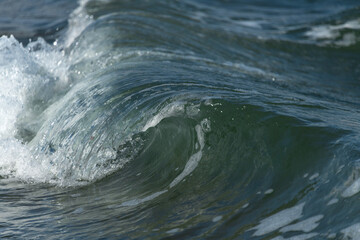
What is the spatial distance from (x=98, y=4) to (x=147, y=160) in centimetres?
614

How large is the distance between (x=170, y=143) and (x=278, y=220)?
1486 millimetres

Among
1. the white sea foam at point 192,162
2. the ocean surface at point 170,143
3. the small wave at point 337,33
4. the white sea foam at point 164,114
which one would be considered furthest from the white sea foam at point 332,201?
the small wave at point 337,33

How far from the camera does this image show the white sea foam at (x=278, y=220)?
3379mm

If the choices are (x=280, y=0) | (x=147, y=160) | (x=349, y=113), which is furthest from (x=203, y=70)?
(x=280, y=0)

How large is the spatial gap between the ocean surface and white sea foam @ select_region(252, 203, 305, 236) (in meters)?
0.01

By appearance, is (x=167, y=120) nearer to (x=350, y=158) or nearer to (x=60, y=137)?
(x=60, y=137)

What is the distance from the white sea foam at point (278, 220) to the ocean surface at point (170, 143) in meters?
Result: 0.01

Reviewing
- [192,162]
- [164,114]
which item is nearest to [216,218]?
[192,162]

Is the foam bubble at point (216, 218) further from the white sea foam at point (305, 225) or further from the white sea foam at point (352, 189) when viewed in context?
the white sea foam at point (352, 189)

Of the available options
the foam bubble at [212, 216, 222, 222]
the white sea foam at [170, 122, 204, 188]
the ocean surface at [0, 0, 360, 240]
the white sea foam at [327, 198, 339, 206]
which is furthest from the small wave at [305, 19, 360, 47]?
the foam bubble at [212, 216, 222, 222]

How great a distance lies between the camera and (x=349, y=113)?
18.0ft

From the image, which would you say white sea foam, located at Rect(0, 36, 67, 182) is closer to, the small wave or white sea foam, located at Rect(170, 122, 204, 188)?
white sea foam, located at Rect(170, 122, 204, 188)

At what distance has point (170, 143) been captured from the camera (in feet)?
15.6

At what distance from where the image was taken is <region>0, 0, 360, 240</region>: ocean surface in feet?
11.8
